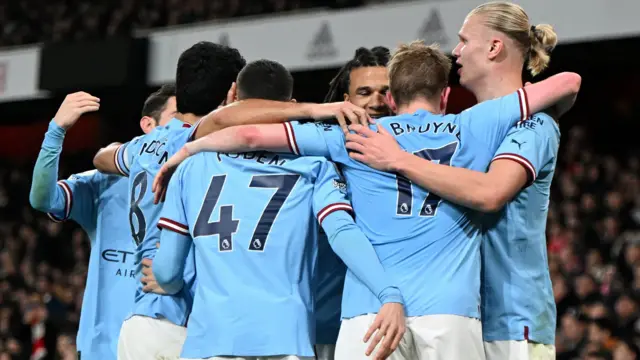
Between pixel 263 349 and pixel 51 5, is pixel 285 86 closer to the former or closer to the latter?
pixel 263 349

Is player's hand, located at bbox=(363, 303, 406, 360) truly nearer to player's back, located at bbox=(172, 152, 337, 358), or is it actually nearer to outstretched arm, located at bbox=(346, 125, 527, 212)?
player's back, located at bbox=(172, 152, 337, 358)

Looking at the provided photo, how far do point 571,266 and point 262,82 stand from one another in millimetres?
7530

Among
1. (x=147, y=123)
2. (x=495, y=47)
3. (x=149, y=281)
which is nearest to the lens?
(x=495, y=47)

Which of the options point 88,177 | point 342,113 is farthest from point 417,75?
point 88,177

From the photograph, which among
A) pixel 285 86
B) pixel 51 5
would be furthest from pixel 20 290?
pixel 285 86

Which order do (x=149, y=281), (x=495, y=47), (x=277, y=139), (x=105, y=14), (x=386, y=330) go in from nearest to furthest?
(x=386, y=330)
(x=277, y=139)
(x=495, y=47)
(x=149, y=281)
(x=105, y=14)

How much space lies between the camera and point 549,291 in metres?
3.80

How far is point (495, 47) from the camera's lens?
3.88 meters

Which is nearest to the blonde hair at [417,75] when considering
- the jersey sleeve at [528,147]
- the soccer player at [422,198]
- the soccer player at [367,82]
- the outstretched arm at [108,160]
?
the soccer player at [422,198]

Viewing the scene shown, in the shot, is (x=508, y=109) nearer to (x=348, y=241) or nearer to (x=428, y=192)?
(x=428, y=192)

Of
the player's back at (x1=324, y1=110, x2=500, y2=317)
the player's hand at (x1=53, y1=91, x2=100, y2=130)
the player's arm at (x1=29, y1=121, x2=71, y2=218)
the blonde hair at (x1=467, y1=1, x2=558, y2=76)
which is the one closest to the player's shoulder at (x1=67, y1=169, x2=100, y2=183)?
the player's arm at (x1=29, y1=121, x2=71, y2=218)

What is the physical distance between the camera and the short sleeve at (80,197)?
520cm

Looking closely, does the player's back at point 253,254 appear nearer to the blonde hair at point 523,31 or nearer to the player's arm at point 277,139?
the player's arm at point 277,139

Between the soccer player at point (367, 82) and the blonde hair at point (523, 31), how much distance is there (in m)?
0.96
